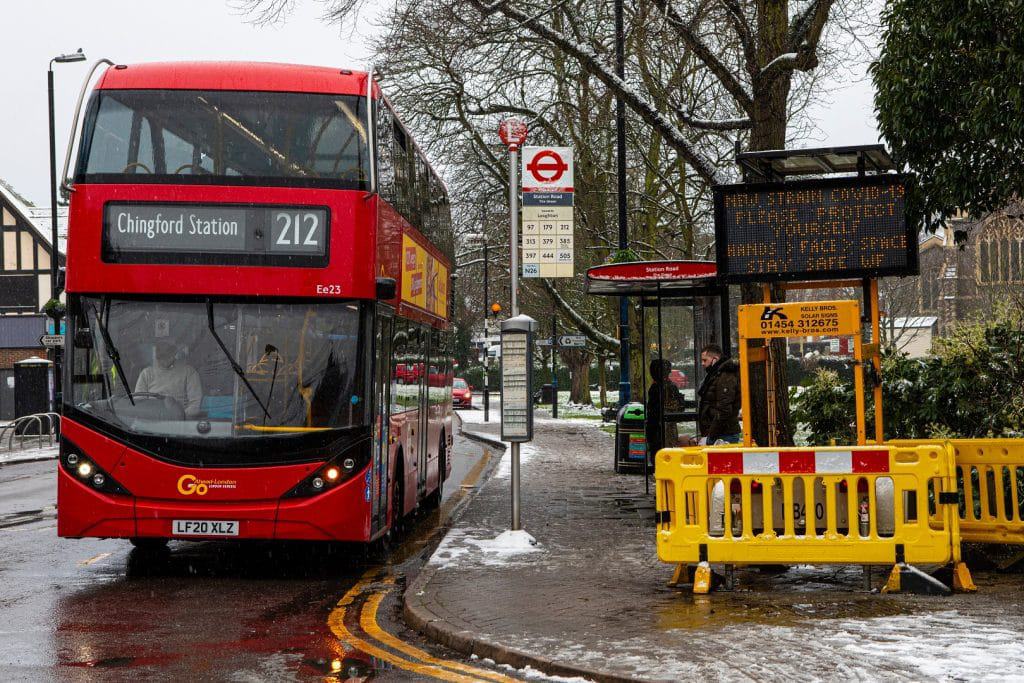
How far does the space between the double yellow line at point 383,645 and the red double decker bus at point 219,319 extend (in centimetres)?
76

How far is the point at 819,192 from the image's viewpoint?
403 inches

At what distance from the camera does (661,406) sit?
16.3m

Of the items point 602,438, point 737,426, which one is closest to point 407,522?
point 737,426

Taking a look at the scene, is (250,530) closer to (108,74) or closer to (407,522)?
(108,74)

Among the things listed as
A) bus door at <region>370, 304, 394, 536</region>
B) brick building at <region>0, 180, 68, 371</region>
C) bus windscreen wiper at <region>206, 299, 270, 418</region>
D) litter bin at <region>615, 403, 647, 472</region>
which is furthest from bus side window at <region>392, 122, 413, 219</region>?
brick building at <region>0, 180, 68, 371</region>

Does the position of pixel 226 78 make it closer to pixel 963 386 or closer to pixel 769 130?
pixel 769 130

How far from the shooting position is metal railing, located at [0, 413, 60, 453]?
31875 millimetres

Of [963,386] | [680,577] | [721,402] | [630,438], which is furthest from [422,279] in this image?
[630,438]

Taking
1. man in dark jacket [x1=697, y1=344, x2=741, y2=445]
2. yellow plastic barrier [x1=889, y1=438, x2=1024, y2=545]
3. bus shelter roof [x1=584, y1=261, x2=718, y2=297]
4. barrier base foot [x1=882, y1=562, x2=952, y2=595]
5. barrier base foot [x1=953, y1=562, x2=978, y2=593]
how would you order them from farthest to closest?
1. bus shelter roof [x1=584, y1=261, x2=718, y2=297]
2. man in dark jacket [x1=697, y1=344, x2=741, y2=445]
3. yellow plastic barrier [x1=889, y1=438, x2=1024, y2=545]
4. barrier base foot [x1=953, y1=562, x2=978, y2=593]
5. barrier base foot [x1=882, y1=562, x2=952, y2=595]

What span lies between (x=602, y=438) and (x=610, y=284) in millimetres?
17996

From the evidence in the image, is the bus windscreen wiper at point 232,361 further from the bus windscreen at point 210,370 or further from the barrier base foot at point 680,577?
the barrier base foot at point 680,577

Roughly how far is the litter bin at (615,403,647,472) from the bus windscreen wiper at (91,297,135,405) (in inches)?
466

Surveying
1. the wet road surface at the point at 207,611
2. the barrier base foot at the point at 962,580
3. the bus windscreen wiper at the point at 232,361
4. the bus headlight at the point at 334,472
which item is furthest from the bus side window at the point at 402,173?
the barrier base foot at the point at 962,580

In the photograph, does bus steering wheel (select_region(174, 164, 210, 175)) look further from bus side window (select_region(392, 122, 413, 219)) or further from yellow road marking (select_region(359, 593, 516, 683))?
yellow road marking (select_region(359, 593, 516, 683))
